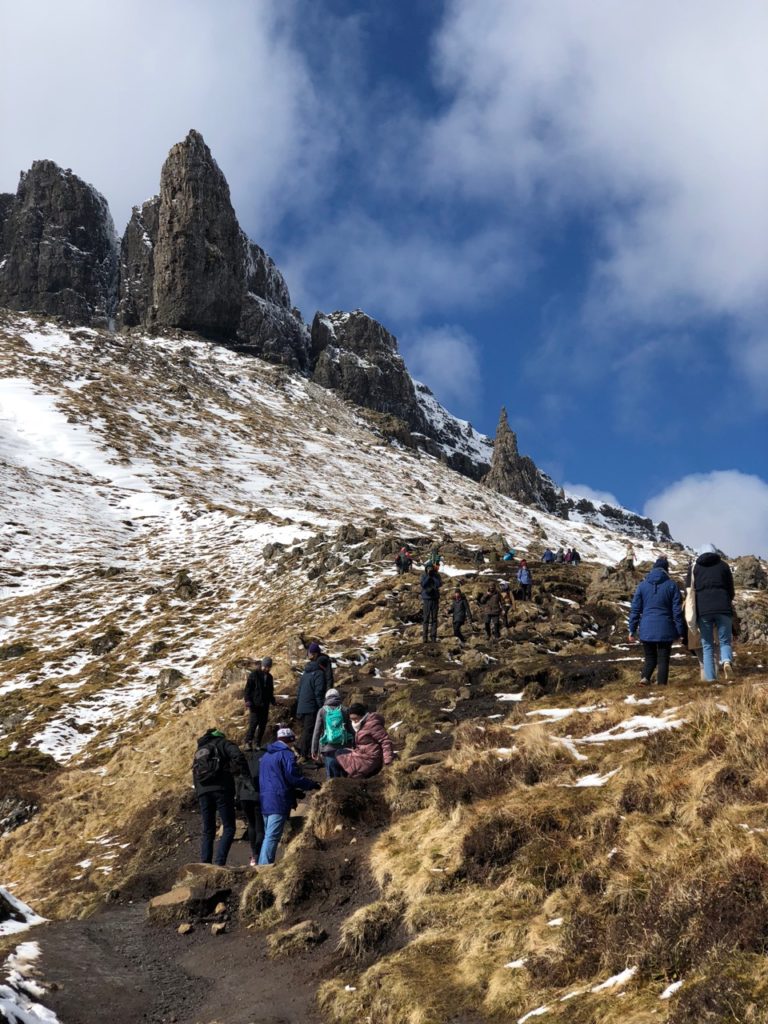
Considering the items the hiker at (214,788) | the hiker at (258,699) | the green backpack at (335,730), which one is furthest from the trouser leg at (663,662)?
the hiker at (258,699)

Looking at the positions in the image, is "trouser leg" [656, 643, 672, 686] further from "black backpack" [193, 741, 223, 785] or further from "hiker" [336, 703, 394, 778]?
"black backpack" [193, 741, 223, 785]

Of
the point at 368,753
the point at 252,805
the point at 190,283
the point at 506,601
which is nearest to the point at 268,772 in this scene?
the point at 252,805

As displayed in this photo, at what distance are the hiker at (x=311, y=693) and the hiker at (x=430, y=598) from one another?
22.1 ft

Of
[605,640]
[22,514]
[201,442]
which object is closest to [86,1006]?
[605,640]

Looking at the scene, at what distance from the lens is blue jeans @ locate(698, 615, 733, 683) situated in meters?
12.9

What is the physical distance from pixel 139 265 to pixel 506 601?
127m

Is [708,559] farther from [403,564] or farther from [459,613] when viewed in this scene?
[403,564]

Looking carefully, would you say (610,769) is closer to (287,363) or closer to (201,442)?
(201,442)

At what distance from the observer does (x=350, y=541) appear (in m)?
35.2

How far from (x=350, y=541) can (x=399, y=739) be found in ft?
69.7

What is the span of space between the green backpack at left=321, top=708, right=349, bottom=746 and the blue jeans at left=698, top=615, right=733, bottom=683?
658 centimetres

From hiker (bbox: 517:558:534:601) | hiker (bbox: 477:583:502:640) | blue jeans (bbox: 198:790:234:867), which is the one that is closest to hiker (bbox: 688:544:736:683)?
blue jeans (bbox: 198:790:234:867)

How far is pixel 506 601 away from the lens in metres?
24.4

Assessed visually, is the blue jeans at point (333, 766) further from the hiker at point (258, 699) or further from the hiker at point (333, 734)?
the hiker at point (258, 699)
